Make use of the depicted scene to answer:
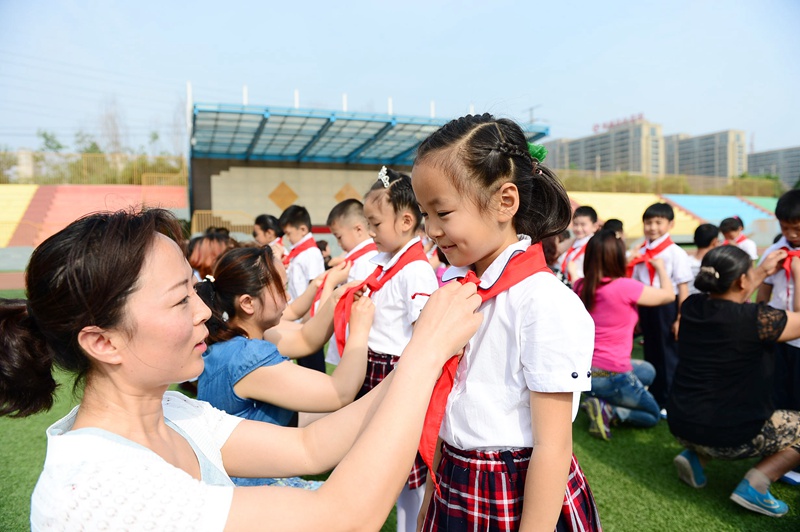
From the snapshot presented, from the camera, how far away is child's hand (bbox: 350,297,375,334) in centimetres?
224

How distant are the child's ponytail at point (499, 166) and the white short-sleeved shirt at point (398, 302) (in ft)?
4.25

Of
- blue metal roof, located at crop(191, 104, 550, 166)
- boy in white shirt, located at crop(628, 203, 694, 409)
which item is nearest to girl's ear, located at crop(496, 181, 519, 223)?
boy in white shirt, located at crop(628, 203, 694, 409)

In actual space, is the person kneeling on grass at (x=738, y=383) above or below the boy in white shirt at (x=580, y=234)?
below

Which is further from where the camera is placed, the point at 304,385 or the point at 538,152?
the point at 304,385

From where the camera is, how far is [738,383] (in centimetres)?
303

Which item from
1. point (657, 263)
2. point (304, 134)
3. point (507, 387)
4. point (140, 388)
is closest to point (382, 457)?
point (507, 387)

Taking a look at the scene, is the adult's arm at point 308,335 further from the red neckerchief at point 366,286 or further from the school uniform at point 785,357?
the school uniform at point 785,357

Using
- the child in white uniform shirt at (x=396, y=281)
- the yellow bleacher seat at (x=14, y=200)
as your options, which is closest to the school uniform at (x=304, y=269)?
the child in white uniform shirt at (x=396, y=281)

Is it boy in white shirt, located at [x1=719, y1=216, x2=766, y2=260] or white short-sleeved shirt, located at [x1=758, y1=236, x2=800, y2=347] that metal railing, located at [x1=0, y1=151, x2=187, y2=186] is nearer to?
boy in white shirt, located at [x1=719, y1=216, x2=766, y2=260]

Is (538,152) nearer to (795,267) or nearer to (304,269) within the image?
(795,267)

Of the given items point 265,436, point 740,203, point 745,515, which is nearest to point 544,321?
point 265,436

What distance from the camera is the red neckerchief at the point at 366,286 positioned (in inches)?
104

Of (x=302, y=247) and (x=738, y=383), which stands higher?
(x=302, y=247)

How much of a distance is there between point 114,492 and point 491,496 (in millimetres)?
946
